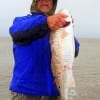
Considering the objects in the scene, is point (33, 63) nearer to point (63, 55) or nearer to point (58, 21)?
point (63, 55)

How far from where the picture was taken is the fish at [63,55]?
527 cm

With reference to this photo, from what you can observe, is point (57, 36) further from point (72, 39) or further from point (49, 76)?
point (49, 76)

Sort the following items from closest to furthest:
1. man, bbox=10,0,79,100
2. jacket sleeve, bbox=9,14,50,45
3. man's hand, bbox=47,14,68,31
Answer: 1. man's hand, bbox=47,14,68,31
2. jacket sleeve, bbox=9,14,50,45
3. man, bbox=10,0,79,100

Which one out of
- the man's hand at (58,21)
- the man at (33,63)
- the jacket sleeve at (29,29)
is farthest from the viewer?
the man at (33,63)

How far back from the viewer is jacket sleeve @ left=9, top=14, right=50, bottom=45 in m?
5.47

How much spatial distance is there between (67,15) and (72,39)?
0.29 metres

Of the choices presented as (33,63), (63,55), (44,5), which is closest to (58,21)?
(63,55)

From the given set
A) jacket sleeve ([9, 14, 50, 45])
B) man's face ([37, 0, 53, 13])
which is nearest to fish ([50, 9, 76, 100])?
jacket sleeve ([9, 14, 50, 45])

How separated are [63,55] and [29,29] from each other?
0.54 m

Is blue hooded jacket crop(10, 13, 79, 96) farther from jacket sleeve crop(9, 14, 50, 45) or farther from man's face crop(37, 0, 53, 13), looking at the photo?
man's face crop(37, 0, 53, 13)

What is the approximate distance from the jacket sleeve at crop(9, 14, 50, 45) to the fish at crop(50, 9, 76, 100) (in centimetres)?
17

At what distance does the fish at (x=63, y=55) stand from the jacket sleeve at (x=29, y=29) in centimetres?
17

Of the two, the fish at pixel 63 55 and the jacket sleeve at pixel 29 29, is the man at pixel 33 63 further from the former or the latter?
the fish at pixel 63 55

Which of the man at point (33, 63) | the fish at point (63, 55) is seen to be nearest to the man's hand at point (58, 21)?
the fish at point (63, 55)
